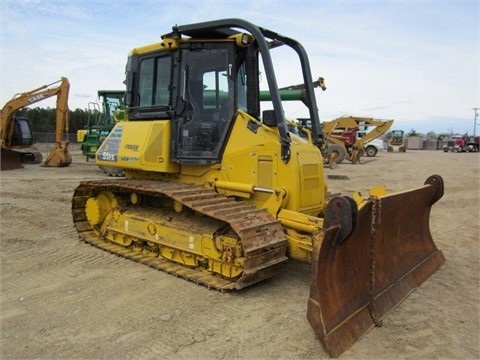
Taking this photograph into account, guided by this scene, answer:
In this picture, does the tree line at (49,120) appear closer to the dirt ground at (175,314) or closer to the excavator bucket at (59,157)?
the excavator bucket at (59,157)

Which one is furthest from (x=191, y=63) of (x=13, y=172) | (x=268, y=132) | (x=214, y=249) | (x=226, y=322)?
(x=13, y=172)

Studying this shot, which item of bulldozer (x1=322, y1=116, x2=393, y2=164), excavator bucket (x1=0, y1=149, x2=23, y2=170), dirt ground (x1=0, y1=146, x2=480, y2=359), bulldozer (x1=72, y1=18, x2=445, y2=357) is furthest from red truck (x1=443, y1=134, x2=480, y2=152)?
bulldozer (x1=72, y1=18, x2=445, y2=357)

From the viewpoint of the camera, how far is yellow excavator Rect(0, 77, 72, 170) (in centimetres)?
1744

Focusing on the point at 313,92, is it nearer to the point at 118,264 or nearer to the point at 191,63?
the point at 191,63

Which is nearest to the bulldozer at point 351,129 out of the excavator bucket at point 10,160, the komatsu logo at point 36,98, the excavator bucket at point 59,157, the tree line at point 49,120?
the excavator bucket at point 59,157

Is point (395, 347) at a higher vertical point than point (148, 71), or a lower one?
lower

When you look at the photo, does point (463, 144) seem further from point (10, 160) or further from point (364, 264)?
point (364, 264)

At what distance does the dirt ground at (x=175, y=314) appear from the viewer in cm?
344

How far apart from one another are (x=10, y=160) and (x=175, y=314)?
52.5 ft

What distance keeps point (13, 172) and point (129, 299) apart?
13.9m

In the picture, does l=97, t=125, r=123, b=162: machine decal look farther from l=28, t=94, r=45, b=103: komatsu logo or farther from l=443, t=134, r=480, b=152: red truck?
l=443, t=134, r=480, b=152: red truck

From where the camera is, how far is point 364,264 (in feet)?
13.5

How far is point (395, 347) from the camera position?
3.52 meters

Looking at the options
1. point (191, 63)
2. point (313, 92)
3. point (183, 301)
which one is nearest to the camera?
point (183, 301)
